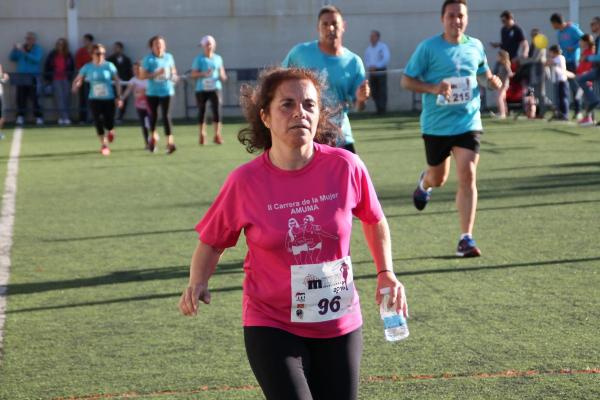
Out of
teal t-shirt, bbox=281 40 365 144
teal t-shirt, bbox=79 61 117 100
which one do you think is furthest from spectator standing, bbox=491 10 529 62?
teal t-shirt, bbox=281 40 365 144

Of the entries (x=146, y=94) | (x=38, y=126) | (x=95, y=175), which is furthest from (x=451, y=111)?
(x=38, y=126)

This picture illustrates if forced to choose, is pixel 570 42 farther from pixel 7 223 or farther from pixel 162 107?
pixel 7 223

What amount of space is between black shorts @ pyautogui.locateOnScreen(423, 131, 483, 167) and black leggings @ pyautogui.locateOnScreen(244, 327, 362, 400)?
550 cm

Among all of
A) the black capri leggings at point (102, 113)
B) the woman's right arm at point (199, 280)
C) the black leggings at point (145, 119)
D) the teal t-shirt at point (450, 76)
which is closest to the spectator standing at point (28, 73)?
the black leggings at point (145, 119)

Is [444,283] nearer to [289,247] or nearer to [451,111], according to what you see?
[451,111]

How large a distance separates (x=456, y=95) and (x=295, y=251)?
5.52 metres

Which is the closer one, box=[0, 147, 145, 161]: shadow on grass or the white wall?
box=[0, 147, 145, 161]: shadow on grass

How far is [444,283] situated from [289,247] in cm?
438

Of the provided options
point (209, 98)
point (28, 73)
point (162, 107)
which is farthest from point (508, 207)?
point (28, 73)

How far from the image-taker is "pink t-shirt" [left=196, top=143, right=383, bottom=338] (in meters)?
4.26

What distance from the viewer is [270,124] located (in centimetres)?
446

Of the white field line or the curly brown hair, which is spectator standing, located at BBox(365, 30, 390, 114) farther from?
the curly brown hair

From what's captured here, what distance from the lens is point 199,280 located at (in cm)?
431

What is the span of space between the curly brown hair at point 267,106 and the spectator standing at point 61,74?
27.0 m
